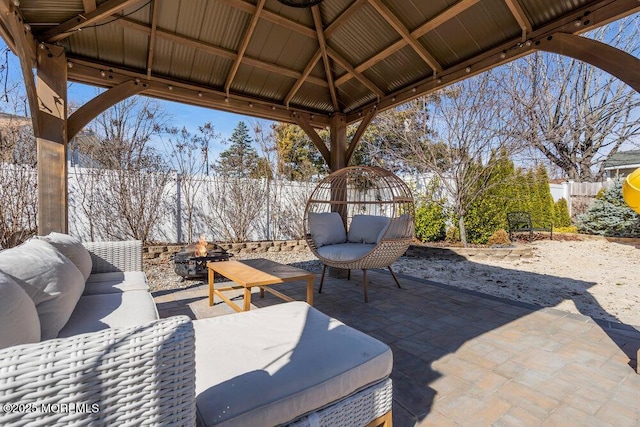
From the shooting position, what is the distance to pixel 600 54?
2.33 metres

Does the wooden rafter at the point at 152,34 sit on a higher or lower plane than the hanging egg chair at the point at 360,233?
higher

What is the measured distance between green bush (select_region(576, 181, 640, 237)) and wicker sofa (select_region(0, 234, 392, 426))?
398 inches

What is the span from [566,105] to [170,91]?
499 inches

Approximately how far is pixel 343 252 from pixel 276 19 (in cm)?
275

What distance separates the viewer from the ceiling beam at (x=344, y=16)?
326 centimetres

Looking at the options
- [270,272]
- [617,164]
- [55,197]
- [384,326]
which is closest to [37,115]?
[55,197]

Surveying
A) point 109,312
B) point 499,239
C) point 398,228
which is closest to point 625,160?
point 499,239

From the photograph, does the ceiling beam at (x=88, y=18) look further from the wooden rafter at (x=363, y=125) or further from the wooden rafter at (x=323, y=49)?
the wooden rafter at (x=363, y=125)

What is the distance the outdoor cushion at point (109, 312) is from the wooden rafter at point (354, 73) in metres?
3.40

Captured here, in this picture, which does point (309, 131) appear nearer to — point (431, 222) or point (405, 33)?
point (405, 33)

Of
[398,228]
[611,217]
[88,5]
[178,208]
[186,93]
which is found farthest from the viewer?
[611,217]

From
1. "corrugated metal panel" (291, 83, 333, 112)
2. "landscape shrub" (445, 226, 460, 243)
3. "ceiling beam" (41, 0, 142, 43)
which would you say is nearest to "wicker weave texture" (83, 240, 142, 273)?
"ceiling beam" (41, 0, 142, 43)

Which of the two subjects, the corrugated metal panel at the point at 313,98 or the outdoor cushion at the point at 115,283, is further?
the corrugated metal panel at the point at 313,98

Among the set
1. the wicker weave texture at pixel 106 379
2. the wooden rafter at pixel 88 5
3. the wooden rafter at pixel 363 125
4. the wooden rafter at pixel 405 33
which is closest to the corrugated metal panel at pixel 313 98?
the wooden rafter at pixel 363 125
